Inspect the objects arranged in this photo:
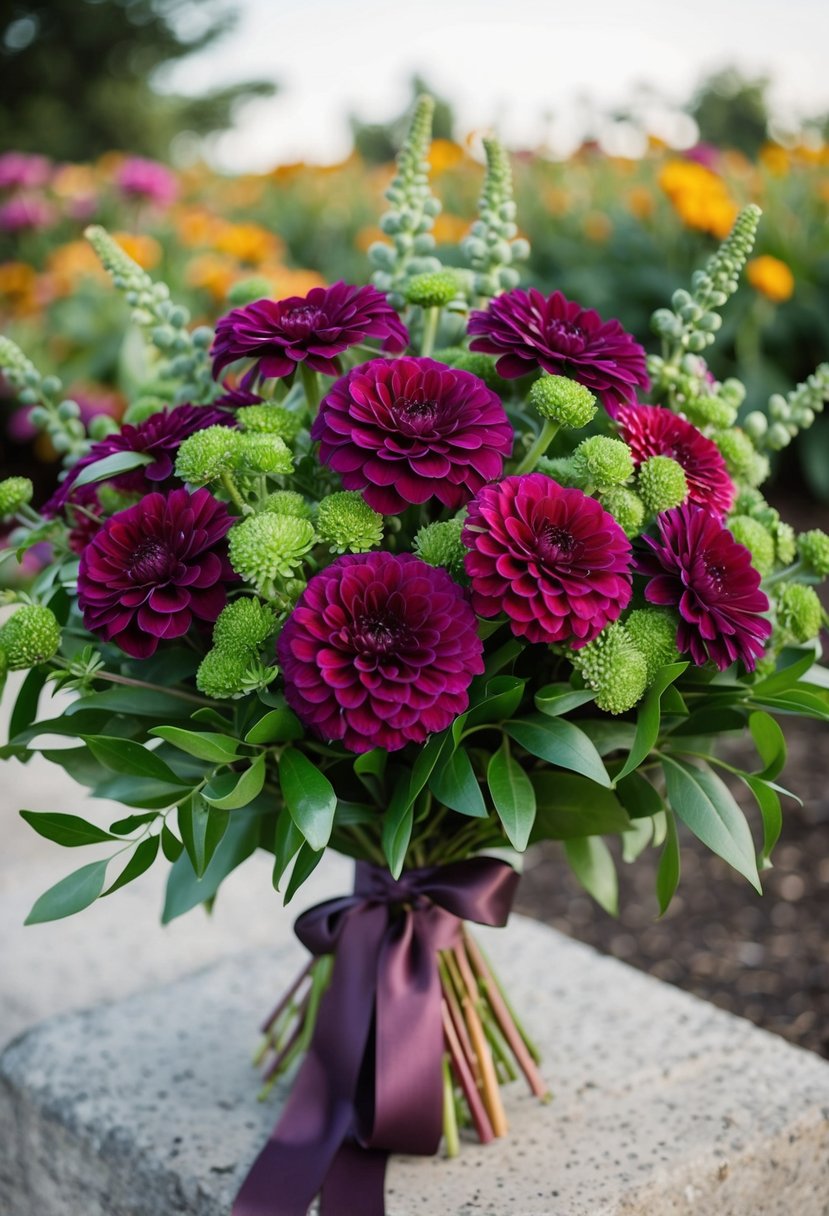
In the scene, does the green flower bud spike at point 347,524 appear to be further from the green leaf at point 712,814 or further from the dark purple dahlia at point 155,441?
the green leaf at point 712,814

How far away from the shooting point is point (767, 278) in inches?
125

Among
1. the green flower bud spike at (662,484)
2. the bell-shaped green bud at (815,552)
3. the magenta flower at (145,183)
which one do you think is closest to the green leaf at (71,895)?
the green flower bud spike at (662,484)

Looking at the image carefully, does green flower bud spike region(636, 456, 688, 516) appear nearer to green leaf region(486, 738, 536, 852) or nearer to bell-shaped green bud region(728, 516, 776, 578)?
bell-shaped green bud region(728, 516, 776, 578)

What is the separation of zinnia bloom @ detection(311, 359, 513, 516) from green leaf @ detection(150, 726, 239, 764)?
184mm

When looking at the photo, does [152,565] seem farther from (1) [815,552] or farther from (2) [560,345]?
(1) [815,552]

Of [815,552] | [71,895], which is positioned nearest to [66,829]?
[71,895]

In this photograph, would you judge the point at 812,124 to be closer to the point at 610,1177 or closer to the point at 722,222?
→ the point at 722,222

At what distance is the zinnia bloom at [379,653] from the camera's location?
706mm

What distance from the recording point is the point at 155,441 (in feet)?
Result: 2.84

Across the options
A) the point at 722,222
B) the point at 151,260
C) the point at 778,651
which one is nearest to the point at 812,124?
the point at 722,222

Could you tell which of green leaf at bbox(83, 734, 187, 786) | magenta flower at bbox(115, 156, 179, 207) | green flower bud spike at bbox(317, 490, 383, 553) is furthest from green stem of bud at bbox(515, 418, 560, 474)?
magenta flower at bbox(115, 156, 179, 207)

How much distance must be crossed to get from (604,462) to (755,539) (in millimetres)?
166

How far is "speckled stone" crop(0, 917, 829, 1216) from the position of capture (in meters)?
0.97

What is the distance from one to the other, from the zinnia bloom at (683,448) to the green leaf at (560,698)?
0.16 metres
